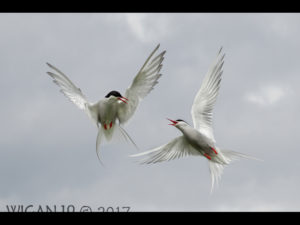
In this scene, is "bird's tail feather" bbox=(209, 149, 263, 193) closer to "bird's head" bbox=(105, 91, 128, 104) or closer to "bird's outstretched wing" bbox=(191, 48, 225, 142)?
"bird's outstretched wing" bbox=(191, 48, 225, 142)

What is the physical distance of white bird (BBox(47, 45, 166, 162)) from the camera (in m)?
6.20

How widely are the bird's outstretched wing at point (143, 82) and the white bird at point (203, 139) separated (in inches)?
23.7

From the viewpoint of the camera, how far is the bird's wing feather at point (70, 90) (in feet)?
21.2

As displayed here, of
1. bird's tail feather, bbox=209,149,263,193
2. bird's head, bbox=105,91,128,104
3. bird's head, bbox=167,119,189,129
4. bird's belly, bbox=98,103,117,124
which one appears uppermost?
bird's head, bbox=105,91,128,104

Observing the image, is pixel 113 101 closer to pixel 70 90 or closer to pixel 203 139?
pixel 70 90

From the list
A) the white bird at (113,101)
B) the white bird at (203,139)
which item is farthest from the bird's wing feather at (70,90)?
the white bird at (203,139)

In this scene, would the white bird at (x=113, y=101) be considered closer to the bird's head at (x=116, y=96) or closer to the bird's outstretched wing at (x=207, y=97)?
the bird's head at (x=116, y=96)

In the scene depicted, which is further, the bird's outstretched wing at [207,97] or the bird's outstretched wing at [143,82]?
the bird's outstretched wing at [207,97]

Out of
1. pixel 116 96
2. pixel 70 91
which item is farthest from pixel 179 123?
pixel 70 91

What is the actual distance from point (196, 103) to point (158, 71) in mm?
1030

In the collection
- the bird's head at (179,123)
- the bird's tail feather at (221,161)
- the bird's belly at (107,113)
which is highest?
the bird's belly at (107,113)

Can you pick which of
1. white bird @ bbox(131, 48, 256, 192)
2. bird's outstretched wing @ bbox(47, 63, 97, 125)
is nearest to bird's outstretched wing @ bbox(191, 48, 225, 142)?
white bird @ bbox(131, 48, 256, 192)

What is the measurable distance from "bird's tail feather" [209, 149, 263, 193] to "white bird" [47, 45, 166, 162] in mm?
1177
